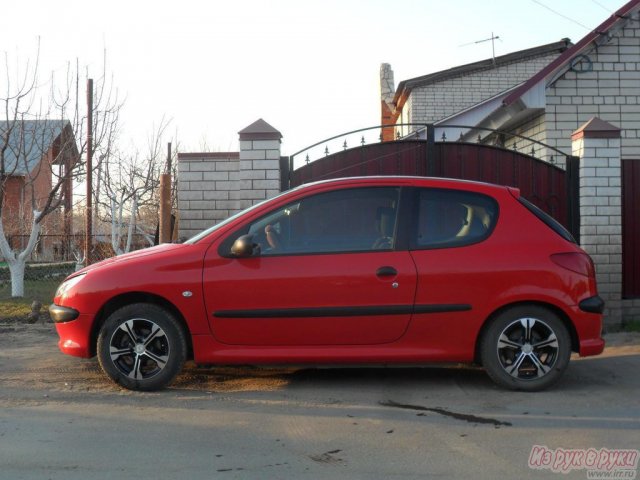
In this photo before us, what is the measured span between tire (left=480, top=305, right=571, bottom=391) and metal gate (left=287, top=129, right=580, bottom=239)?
350 centimetres

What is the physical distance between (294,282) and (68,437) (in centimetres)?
201

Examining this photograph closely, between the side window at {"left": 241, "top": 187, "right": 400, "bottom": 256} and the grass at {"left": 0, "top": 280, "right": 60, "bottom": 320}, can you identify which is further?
the grass at {"left": 0, "top": 280, "right": 60, "bottom": 320}

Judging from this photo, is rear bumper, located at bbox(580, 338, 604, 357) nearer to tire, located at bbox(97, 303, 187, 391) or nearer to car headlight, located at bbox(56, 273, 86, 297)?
tire, located at bbox(97, 303, 187, 391)

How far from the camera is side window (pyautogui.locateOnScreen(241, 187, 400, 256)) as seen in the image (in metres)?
5.95

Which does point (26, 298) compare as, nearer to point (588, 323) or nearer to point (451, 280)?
point (451, 280)

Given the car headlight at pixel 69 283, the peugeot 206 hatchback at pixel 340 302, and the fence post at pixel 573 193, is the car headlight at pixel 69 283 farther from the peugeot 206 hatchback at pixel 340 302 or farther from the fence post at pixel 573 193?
the fence post at pixel 573 193

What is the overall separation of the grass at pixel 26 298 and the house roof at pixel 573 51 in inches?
318

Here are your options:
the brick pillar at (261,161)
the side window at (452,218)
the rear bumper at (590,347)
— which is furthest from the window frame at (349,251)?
the brick pillar at (261,161)

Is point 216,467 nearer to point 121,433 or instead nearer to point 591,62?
point 121,433

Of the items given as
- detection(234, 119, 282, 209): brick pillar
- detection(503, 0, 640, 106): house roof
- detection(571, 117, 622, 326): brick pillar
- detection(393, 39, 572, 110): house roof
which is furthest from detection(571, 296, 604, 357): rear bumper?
detection(393, 39, 572, 110): house roof

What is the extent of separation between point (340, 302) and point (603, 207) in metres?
4.77

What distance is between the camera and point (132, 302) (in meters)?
5.95

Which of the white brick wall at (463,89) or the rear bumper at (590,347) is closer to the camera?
the rear bumper at (590,347)

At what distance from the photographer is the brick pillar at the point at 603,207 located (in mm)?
A: 9055
